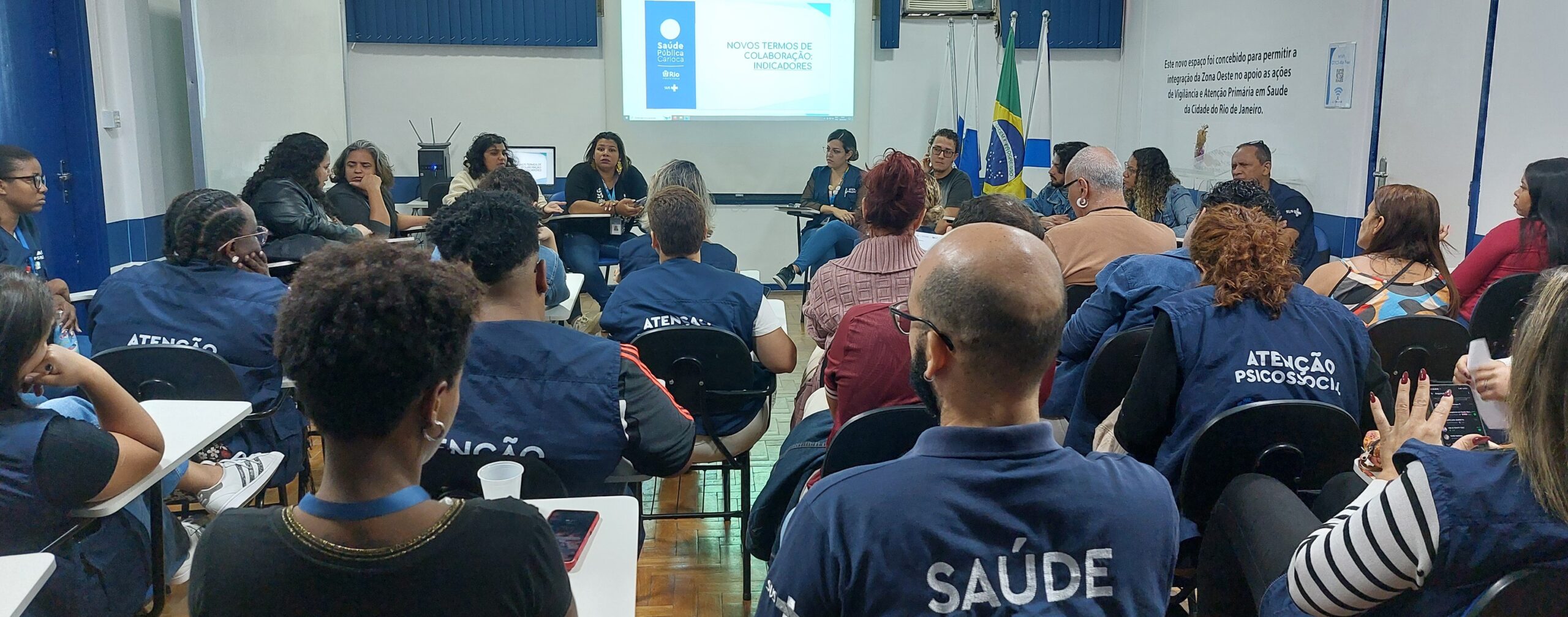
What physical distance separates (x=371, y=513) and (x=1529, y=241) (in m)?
3.88

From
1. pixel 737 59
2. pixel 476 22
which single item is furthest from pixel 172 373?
pixel 737 59

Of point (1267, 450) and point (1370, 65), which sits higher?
point (1370, 65)

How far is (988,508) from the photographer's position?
1.03 metres

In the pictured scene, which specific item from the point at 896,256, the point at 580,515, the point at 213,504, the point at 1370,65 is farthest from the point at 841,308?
the point at 1370,65

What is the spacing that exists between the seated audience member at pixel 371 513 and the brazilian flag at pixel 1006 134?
621 cm

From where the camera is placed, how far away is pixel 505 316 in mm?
1918

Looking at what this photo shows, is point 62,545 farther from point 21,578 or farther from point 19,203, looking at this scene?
point 19,203

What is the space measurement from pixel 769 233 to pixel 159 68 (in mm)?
4165

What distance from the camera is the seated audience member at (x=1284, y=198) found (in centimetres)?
495

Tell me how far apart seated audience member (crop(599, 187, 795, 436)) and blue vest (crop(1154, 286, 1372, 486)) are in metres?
1.18

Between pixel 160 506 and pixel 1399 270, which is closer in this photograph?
pixel 160 506

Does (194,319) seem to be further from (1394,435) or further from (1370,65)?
(1370,65)

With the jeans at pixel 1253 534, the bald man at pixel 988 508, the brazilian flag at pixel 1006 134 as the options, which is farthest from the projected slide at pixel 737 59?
the bald man at pixel 988 508

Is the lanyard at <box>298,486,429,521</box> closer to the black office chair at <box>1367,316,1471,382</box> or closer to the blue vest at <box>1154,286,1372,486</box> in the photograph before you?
the blue vest at <box>1154,286,1372,486</box>
